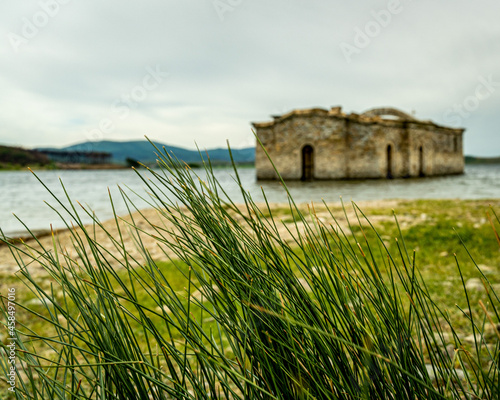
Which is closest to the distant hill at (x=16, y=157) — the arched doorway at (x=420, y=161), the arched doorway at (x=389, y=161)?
the arched doorway at (x=389, y=161)

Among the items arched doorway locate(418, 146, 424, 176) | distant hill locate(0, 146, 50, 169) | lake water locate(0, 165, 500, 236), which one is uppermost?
distant hill locate(0, 146, 50, 169)

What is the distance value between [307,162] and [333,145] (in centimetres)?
186

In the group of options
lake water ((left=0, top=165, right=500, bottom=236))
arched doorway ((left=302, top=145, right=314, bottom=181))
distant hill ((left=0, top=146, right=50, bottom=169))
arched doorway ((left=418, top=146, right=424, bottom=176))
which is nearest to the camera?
lake water ((left=0, top=165, right=500, bottom=236))

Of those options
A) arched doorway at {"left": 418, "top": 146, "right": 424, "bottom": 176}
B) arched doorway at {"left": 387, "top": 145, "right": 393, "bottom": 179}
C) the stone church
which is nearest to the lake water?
the stone church

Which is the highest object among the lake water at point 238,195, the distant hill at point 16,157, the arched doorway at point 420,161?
the distant hill at point 16,157

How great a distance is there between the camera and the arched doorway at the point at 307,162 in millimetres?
21875

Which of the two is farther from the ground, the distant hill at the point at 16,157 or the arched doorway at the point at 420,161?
the distant hill at the point at 16,157

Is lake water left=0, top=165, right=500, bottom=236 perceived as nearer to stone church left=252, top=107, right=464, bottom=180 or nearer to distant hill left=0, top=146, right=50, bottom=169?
stone church left=252, top=107, right=464, bottom=180

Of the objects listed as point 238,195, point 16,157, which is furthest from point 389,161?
point 16,157

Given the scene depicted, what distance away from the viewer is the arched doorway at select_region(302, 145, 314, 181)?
2188cm

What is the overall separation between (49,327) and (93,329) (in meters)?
2.38

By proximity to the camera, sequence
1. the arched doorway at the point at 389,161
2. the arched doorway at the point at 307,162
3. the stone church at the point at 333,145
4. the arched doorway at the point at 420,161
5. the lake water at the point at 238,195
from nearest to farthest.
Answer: the lake water at the point at 238,195
the stone church at the point at 333,145
the arched doorway at the point at 307,162
the arched doorway at the point at 389,161
the arched doorway at the point at 420,161

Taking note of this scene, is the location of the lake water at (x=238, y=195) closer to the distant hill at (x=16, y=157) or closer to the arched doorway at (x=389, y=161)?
the arched doorway at (x=389, y=161)

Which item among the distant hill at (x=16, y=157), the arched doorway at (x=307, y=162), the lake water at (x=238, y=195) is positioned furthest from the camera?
the distant hill at (x=16, y=157)
